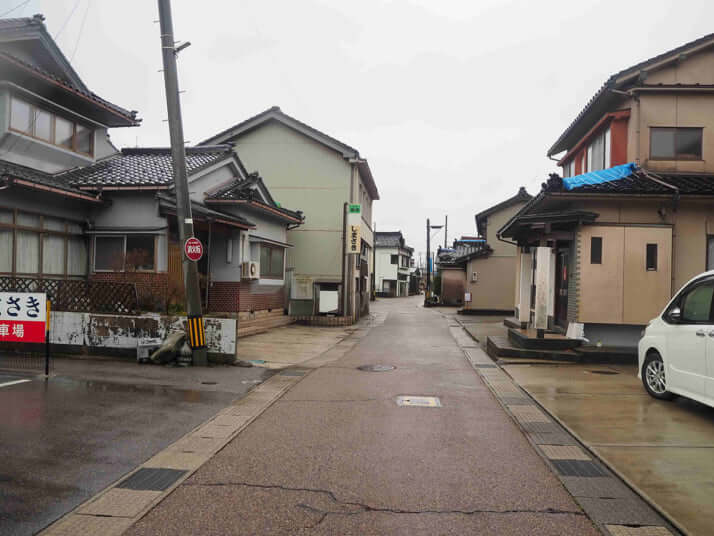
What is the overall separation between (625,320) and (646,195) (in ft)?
9.67

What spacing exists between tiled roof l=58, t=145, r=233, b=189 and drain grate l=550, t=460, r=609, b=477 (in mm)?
12254

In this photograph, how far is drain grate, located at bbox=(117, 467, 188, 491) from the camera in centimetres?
480

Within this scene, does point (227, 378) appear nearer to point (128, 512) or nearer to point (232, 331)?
point (232, 331)

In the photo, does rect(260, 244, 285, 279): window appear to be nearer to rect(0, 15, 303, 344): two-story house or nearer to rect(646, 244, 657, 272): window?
rect(0, 15, 303, 344): two-story house

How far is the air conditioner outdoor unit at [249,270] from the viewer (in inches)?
701

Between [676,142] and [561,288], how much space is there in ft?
16.3

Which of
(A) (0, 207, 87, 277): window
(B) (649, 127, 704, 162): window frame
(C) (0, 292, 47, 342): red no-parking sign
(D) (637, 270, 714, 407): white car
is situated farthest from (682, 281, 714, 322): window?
(A) (0, 207, 87, 277): window

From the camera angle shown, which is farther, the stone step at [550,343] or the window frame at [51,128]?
the window frame at [51,128]

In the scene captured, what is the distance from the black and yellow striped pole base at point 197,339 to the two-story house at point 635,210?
7881 millimetres

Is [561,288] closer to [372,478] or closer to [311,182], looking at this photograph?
[372,478]

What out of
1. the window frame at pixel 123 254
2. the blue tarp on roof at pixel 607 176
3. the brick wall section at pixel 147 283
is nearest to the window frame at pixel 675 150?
the blue tarp on roof at pixel 607 176

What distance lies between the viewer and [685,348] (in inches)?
303

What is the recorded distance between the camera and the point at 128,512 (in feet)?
14.0

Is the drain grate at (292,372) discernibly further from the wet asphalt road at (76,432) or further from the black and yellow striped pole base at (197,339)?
the black and yellow striped pole base at (197,339)
